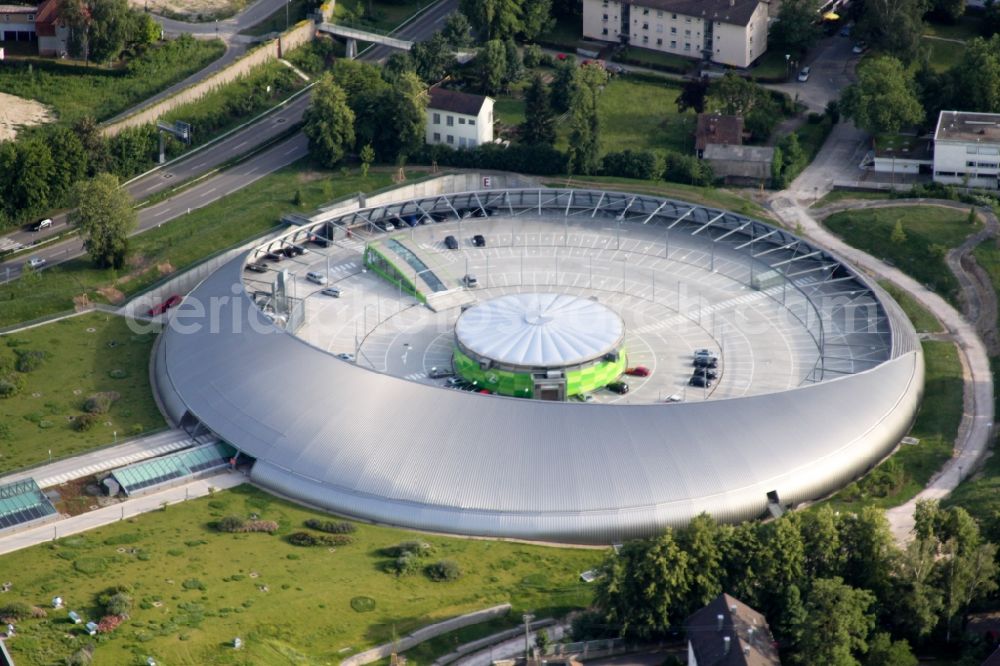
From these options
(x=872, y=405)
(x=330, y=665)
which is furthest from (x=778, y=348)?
(x=330, y=665)

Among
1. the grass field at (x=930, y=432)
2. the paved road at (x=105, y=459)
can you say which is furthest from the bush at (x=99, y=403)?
the grass field at (x=930, y=432)

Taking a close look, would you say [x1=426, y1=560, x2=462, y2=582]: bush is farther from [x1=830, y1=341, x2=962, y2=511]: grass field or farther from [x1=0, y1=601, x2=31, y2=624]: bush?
[x1=830, y1=341, x2=962, y2=511]: grass field

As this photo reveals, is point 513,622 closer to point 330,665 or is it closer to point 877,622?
point 330,665

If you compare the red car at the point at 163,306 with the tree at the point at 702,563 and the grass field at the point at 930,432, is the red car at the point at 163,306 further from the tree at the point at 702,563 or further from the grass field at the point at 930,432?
the grass field at the point at 930,432

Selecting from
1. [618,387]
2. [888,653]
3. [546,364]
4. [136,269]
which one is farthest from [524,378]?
[136,269]

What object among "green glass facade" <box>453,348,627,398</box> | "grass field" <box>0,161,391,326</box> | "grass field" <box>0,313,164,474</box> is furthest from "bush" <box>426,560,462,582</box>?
"grass field" <box>0,161,391,326</box>

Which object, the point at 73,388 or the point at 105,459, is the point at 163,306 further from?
the point at 105,459
